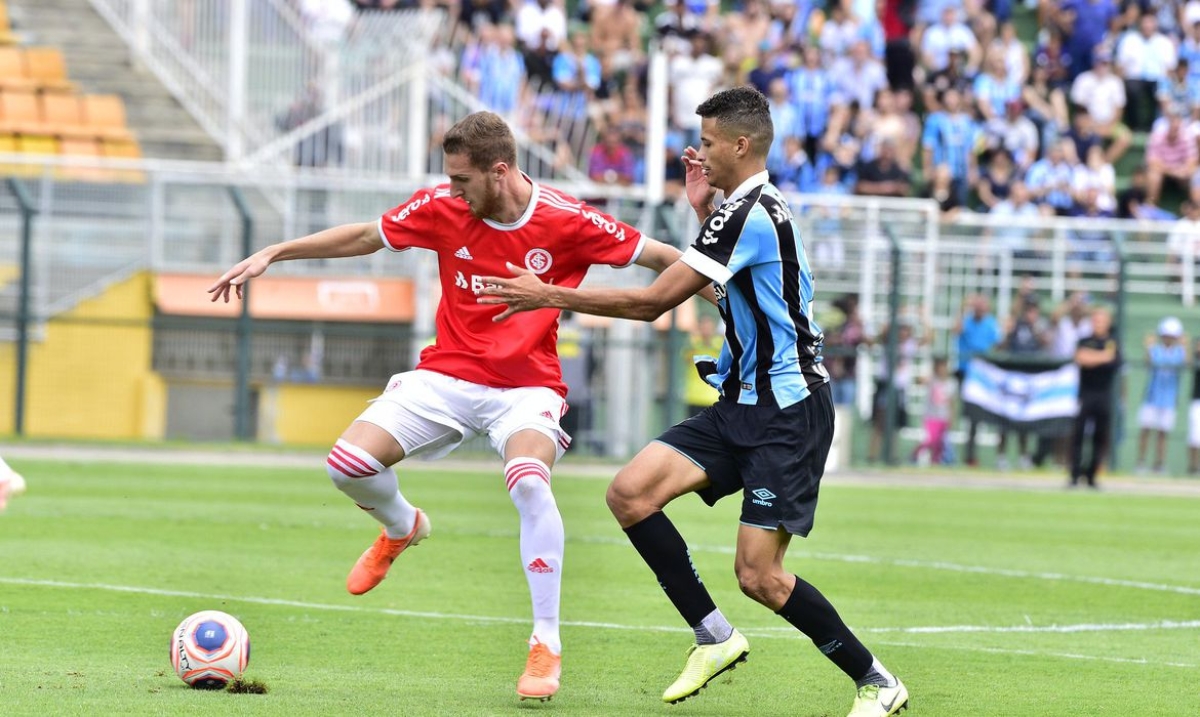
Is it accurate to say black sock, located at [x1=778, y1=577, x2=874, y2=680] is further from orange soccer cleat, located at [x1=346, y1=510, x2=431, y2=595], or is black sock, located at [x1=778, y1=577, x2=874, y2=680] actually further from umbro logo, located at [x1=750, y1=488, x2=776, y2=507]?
orange soccer cleat, located at [x1=346, y1=510, x2=431, y2=595]

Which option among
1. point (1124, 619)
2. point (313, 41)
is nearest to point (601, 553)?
point (1124, 619)

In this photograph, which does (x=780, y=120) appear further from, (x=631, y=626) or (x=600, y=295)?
(x=600, y=295)

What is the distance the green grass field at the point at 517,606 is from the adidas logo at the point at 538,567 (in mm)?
507

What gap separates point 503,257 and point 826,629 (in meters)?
2.17

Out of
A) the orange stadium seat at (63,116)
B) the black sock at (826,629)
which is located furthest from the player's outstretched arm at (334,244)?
the orange stadium seat at (63,116)

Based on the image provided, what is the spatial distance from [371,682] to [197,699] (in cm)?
81

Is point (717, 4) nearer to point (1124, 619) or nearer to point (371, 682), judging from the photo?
point (1124, 619)

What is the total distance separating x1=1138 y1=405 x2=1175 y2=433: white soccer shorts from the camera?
23.4 meters

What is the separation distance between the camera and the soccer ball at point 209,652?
700 centimetres

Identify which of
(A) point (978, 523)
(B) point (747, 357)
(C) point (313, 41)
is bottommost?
(A) point (978, 523)

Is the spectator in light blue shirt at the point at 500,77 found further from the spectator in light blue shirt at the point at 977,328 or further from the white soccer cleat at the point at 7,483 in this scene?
the white soccer cleat at the point at 7,483

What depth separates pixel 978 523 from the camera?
16141 mm

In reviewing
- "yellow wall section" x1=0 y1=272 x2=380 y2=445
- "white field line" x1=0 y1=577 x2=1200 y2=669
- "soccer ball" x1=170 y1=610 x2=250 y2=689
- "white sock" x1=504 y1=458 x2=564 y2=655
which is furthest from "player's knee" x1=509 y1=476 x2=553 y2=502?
"yellow wall section" x1=0 y1=272 x2=380 y2=445

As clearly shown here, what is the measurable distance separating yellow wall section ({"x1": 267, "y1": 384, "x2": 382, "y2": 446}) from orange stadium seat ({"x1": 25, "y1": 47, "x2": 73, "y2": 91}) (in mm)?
6162
